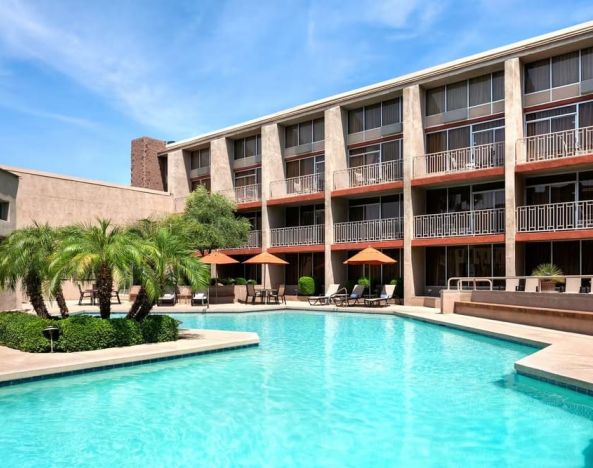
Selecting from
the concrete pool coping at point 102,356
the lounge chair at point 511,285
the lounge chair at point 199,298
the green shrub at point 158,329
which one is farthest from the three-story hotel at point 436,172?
the green shrub at point 158,329

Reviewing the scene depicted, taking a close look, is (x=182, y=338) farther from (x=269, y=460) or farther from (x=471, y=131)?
(x=471, y=131)

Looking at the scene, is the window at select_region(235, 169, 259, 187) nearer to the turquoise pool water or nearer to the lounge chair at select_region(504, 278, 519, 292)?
the lounge chair at select_region(504, 278, 519, 292)

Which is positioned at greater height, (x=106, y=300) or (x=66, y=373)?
(x=106, y=300)

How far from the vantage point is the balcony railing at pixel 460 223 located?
920 inches

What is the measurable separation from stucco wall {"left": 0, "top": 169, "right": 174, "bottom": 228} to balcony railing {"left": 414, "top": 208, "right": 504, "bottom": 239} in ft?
59.7

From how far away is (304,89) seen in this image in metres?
32.8

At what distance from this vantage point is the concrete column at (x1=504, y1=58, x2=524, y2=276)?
22245mm

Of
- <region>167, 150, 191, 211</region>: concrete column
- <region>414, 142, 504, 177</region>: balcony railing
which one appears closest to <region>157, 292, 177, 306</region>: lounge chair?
<region>167, 150, 191, 211</region>: concrete column

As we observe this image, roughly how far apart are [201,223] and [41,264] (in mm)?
15313

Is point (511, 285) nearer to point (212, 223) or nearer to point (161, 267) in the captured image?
point (161, 267)

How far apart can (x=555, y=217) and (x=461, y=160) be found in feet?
16.3

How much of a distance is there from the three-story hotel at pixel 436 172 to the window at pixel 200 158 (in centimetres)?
243

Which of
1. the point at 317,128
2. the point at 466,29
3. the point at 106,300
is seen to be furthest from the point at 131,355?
the point at 317,128

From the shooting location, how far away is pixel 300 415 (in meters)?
8.17
